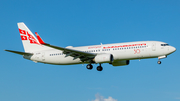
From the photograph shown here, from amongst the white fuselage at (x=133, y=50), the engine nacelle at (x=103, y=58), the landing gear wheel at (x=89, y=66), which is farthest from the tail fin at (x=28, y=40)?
the engine nacelle at (x=103, y=58)

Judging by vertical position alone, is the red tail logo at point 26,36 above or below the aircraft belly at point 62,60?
above

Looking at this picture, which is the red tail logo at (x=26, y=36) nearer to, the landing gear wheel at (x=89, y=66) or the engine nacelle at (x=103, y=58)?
the landing gear wheel at (x=89, y=66)

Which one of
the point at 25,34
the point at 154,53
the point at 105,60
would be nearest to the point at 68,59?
the point at 105,60

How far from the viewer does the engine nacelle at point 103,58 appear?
42.7m

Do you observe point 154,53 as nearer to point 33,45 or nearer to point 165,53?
point 165,53

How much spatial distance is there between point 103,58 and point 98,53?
220cm

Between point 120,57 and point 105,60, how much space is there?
265 cm

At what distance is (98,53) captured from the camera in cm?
4500

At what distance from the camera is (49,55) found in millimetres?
48344

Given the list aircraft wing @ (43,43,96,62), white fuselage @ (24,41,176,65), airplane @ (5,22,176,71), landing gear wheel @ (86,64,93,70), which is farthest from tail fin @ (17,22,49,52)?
landing gear wheel @ (86,64,93,70)

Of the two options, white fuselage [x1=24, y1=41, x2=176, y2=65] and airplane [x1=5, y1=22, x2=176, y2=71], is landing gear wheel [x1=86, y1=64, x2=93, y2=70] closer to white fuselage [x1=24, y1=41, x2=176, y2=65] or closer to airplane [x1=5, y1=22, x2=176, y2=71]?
airplane [x1=5, y1=22, x2=176, y2=71]

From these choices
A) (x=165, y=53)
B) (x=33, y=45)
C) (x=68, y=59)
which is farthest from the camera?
(x=33, y=45)

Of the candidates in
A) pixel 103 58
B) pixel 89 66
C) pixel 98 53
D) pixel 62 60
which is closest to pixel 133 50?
pixel 103 58

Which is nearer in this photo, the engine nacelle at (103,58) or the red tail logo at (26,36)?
the engine nacelle at (103,58)
